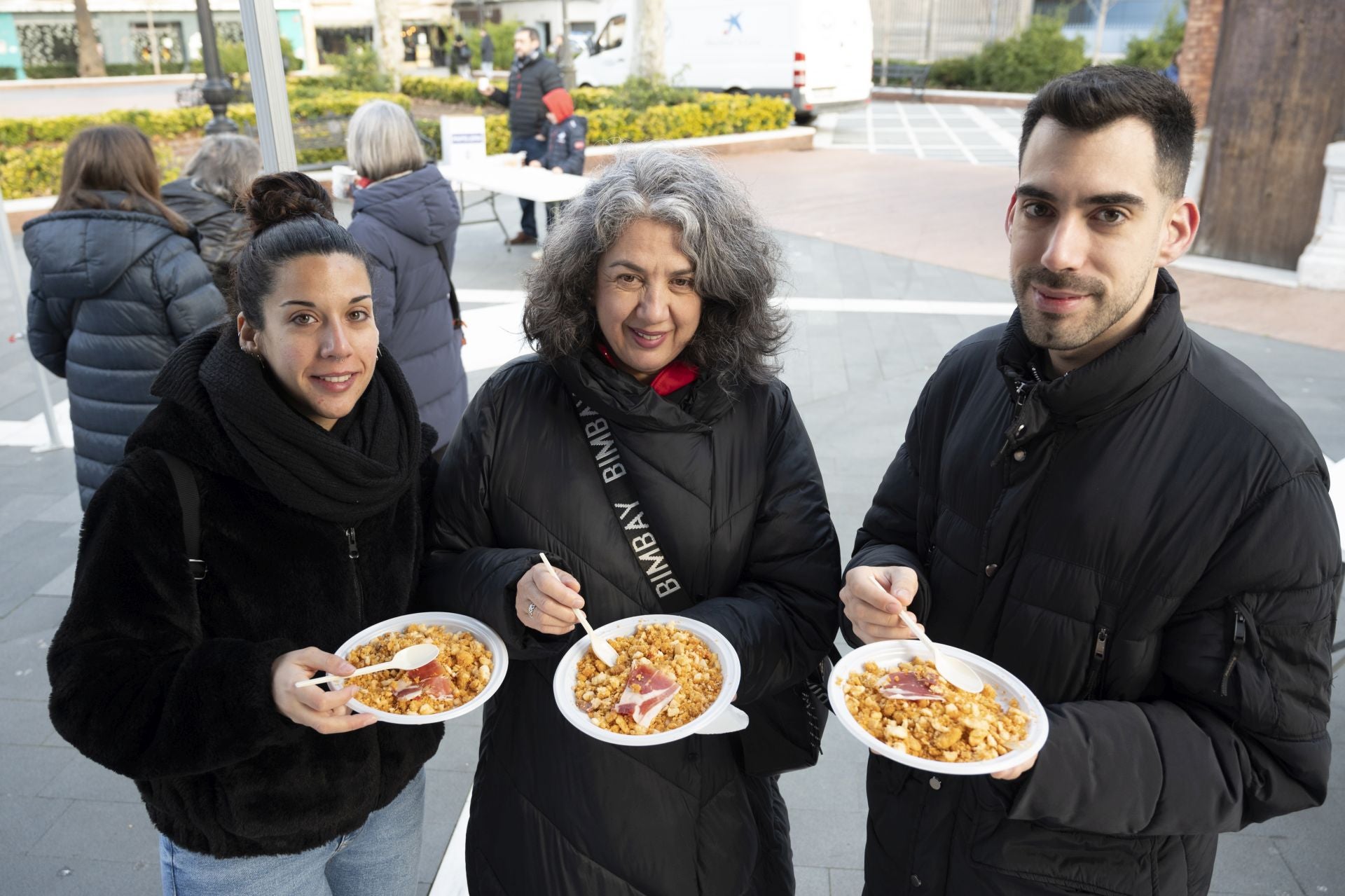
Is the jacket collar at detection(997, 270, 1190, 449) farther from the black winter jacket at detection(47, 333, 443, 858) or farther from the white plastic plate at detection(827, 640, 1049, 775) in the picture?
the black winter jacket at detection(47, 333, 443, 858)

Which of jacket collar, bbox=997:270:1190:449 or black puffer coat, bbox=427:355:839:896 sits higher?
jacket collar, bbox=997:270:1190:449

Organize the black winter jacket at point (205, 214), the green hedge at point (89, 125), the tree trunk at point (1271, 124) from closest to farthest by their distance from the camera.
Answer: the black winter jacket at point (205, 214)
the tree trunk at point (1271, 124)
the green hedge at point (89, 125)

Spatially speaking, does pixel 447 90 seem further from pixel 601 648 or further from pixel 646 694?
pixel 646 694

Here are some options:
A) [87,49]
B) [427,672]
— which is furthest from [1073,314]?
[87,49]

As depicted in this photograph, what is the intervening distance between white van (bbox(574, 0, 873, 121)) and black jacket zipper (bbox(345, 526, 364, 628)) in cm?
1878

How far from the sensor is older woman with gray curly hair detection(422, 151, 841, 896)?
1987mm

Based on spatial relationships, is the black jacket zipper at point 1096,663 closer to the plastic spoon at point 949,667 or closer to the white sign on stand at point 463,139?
the plastic spoon at point 949,667

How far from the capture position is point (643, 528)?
2016mm

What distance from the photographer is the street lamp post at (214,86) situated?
34.5 feet

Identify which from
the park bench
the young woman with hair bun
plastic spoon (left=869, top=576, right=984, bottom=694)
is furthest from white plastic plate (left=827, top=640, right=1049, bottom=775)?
the park bench

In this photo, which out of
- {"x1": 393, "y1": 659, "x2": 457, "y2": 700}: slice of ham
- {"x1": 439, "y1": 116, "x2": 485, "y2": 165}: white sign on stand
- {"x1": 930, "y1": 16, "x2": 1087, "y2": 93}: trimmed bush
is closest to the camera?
{"x1": 393, "y1": 659, "x2": 457, "y2": 700}: slice of ham

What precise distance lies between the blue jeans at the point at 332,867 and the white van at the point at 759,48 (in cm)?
1887

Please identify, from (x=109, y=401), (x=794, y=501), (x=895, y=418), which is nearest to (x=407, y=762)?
(x=794, y=501)

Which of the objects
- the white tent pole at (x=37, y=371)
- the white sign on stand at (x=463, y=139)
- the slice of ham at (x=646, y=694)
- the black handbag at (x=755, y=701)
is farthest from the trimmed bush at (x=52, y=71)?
the slice of ham at (x=646, y=694)
